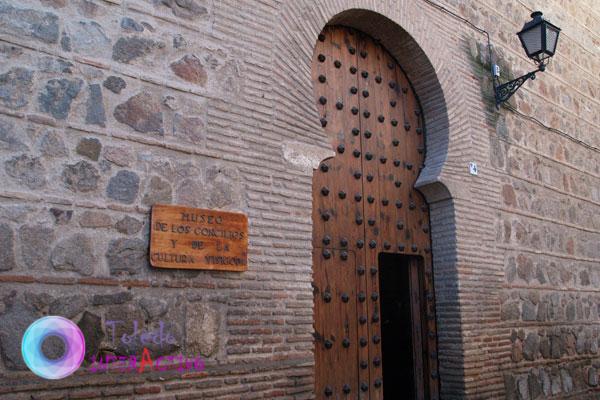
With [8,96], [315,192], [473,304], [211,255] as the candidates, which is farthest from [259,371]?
[473,304]

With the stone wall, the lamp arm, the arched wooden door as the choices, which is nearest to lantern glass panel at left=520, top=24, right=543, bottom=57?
the lamp arm

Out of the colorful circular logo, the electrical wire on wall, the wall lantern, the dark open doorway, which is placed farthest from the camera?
the wall lantern

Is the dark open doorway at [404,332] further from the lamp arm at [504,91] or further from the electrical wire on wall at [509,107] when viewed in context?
the electrical wire on wall at [509,107]

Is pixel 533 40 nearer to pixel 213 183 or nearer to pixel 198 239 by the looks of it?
pixel 213 183

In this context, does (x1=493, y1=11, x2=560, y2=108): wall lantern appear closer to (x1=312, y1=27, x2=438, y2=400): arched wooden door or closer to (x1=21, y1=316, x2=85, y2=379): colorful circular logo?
(x1=312, y1=27, x2=438, y2=400): arched wooden door

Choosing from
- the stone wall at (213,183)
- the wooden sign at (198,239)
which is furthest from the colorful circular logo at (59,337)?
the wooden sign at (198,239)

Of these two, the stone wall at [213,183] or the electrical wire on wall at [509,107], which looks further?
the electrical wire on wall at [509,107]

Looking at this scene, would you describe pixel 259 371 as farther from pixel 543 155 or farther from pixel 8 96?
pixel 543 155

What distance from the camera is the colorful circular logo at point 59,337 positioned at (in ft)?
8.94

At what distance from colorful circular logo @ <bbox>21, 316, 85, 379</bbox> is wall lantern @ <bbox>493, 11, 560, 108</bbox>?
4908 mm

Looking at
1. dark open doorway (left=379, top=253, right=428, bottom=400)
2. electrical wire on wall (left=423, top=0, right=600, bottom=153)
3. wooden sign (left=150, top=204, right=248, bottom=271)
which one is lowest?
dark open doorway (left=379, top=253, right=428, bottom=400)

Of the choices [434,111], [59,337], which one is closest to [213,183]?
[59,337]

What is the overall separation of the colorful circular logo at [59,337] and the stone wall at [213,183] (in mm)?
40

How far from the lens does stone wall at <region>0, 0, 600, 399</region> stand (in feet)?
9.46
